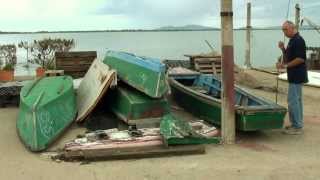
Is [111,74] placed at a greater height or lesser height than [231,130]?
greater

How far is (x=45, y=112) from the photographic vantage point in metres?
9.47

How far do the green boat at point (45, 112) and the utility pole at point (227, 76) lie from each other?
272cm

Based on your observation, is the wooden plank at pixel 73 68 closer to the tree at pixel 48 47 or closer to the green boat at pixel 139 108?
the green boat at pixel 139 108

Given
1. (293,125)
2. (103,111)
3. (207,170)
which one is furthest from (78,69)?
(207,170)

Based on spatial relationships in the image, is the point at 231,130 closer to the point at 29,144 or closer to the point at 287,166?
the point at 287,166

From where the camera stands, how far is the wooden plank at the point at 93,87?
10.5 m

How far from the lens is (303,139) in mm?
9906

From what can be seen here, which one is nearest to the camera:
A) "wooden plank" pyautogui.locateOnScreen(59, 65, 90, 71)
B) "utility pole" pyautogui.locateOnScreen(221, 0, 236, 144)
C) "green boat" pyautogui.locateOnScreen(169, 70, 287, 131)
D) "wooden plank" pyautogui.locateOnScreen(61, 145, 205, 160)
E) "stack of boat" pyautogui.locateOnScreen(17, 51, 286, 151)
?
"wooden plank" pyautogui.locateOnScreen(61, 145, 205, 160)

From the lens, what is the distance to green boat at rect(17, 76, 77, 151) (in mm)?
8977

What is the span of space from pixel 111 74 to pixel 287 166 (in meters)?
3.84


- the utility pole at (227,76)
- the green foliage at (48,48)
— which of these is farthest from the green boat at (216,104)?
the green foliage at (48,48)

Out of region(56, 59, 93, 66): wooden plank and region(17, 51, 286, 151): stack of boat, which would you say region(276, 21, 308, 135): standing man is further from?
region(56, 59, 93, 66): wooden plank

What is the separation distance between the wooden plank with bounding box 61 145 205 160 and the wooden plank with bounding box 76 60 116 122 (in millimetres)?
2159

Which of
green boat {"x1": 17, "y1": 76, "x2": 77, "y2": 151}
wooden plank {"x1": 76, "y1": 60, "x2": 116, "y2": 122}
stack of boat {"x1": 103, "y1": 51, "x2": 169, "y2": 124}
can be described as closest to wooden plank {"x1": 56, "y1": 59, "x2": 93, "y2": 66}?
wooden plank {"x1": 76, "y1": 60, "x2": 116, "y2": 122}
